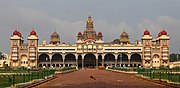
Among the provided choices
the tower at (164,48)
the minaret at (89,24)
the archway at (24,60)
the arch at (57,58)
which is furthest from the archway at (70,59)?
the tower at (164,48)

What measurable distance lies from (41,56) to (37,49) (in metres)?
4.88

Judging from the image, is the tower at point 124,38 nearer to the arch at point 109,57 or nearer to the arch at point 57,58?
the arch at point 109,57

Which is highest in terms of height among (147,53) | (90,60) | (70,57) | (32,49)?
(32,49)

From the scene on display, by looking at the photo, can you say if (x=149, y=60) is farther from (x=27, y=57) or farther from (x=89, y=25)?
(x=27, y=57)

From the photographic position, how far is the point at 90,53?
124062 mm

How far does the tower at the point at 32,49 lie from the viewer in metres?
119

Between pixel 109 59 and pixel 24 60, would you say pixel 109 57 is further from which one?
pixel 24 60

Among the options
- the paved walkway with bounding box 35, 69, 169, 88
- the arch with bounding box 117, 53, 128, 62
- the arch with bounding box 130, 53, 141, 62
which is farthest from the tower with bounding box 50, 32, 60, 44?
the paved walkway with bounding box 35, 69, 169, 88

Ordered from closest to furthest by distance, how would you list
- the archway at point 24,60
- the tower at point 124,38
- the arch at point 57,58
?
the archway at point 24,60
the arch at point 57,58
the tower at point 124,38

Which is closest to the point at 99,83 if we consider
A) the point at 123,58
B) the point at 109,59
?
the point at 109,59

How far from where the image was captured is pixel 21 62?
12056cm

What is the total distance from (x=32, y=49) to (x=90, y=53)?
66.5 ft

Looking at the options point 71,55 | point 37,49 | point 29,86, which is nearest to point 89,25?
point 71,55

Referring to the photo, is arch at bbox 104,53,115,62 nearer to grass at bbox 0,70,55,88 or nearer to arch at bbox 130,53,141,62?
arch at bbox 130,53,141,62
